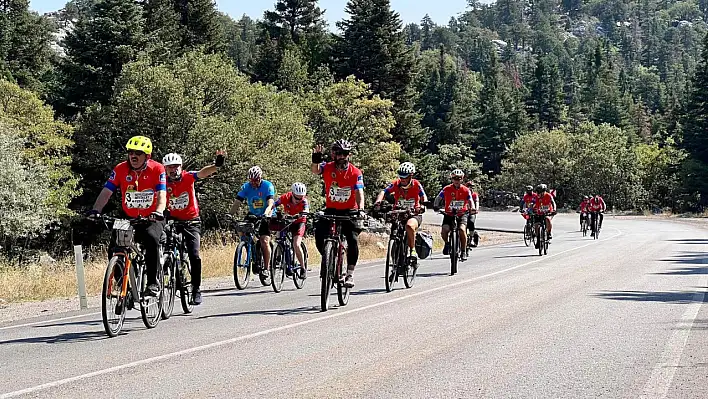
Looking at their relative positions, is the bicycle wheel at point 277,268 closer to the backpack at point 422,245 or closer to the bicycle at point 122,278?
the backpack at point 422,245

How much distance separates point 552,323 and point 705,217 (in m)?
66.3

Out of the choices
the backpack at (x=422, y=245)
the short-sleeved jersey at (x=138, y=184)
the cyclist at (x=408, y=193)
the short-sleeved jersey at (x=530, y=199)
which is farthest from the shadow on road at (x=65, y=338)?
the short-sleeved jersey at (x=530, y=199)

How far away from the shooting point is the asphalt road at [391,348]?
6.88 metres

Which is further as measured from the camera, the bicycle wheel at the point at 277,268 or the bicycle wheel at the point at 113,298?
the bicycle wheel at the point at 277,268

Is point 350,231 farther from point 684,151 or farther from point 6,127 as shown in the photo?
point 684,151

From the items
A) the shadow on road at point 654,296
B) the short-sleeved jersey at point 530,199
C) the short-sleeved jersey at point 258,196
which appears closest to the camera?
the shadow on road at point 654,296

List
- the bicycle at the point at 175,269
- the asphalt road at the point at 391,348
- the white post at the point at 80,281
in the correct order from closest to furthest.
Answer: the asphalt road at the point at 391,348
the bicycle at the point at 175,269
the white post at the point at 80,281

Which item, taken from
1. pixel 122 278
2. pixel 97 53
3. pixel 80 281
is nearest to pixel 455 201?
pixel 80 281

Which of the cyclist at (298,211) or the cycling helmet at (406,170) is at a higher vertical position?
the cycling helmet at (406,170)

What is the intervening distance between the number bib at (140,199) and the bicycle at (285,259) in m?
4.95

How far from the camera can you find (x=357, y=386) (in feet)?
22.6

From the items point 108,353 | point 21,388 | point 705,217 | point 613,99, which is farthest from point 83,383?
point 613,99

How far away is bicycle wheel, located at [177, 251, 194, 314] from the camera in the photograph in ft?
36.6

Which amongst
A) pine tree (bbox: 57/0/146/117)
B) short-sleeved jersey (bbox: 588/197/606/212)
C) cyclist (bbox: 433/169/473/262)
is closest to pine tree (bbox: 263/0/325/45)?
pine tree (bbox: 57/0/146/117)
